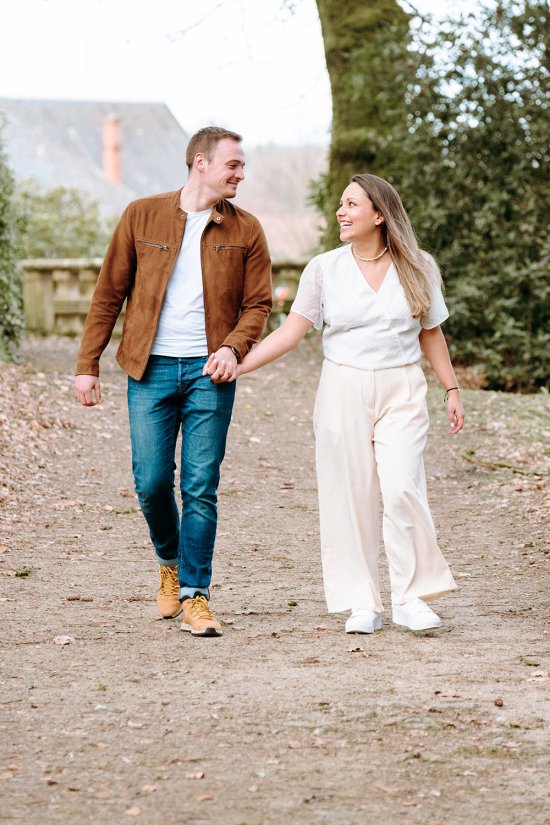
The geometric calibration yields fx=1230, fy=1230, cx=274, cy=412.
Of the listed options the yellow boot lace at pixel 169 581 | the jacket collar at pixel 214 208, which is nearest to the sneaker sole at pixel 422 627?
the yellow boot lace at pixel 169 581

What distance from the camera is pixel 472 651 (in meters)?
5.04

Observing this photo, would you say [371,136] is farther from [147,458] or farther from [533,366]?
[147,458]

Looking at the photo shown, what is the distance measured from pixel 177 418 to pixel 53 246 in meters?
20.9

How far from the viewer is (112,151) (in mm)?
50094

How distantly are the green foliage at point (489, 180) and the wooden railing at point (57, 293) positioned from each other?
272 inches

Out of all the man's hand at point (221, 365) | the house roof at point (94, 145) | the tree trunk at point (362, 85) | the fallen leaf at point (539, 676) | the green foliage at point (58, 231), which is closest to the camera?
the fallen leaf at point (539, 676)

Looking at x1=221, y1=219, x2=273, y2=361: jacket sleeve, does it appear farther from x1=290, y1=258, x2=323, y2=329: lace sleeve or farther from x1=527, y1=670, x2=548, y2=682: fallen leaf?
x1=527, y1=670, x2=548, y2=682: fallen leaf

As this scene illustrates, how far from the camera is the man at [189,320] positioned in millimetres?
5188

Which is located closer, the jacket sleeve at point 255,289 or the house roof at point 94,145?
the jacket sleeve at point 255,289

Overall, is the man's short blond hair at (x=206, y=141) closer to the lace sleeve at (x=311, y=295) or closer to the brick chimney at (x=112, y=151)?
the lace sleeve at (x=311, y=295)

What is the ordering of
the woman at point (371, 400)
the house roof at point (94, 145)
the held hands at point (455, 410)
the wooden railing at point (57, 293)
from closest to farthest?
the woman at point (371, 400) → the held hands at point (455, 410) → the wooden railing at point (57, 293) → the house roof at point (94, 145)

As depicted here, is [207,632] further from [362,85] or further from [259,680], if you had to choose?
[362,85]

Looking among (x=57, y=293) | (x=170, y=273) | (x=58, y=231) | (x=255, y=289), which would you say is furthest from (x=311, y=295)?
(x=58, y=231)

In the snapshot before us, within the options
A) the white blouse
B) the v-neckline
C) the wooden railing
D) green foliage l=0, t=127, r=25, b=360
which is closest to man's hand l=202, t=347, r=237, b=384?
the white blouse
